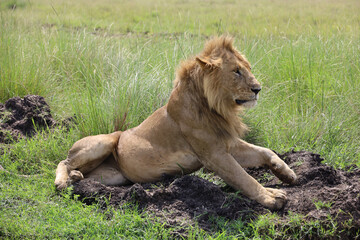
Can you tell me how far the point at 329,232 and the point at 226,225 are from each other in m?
0.75

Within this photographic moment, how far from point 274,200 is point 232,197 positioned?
13.5 inches

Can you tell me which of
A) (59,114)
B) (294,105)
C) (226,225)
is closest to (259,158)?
(226,225)

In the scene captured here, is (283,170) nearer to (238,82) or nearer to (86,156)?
(238,82)

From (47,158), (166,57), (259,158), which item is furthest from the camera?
(166,57)

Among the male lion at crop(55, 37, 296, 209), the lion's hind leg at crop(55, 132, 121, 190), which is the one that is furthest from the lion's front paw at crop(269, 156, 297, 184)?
the lion's hind leg at crop(55, 132, 121, 190)

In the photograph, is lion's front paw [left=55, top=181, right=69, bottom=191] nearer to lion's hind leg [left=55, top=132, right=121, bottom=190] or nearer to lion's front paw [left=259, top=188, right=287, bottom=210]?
lion's hind leg [left=55, top=132, right=121, bottom=190]

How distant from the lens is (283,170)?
415 centimetres

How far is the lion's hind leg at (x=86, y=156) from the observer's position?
450 centimetres

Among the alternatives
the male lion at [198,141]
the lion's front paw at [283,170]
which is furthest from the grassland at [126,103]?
the lion's front paw at [283,170]

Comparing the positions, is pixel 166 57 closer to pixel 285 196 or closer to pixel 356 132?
pixel 356 132

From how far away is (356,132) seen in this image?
541 cm

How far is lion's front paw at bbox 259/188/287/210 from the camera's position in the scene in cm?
378

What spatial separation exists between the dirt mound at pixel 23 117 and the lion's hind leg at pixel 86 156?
1371 mm

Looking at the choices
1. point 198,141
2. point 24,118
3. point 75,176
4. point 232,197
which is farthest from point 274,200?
point 24,118
